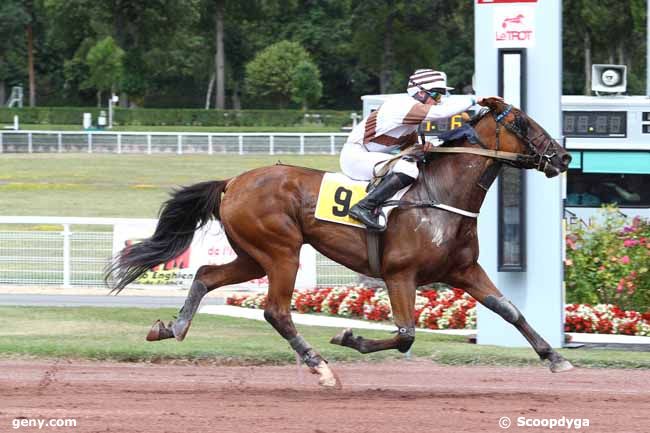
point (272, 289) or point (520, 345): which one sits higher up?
point (272, 289)

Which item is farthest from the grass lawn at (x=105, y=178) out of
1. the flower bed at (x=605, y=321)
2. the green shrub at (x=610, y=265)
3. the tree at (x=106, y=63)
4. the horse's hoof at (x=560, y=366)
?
the horse's hoof at (x=560, y=366)

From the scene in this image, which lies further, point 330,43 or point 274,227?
point 330,43

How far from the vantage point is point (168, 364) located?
9594 mm

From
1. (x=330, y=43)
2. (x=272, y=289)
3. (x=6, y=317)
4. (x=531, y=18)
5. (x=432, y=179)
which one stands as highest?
(x=330, y=43)

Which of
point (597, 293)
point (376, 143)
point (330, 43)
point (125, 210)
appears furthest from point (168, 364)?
point (330, 43)

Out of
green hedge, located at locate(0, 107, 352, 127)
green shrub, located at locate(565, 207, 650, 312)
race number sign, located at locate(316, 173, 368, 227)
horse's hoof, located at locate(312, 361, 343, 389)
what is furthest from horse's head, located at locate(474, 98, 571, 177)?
green hedge, located at locate(0, 107, 352, 127)

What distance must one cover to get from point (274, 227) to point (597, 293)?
5.83 meters

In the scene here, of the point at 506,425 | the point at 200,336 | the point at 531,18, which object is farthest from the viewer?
the point at 200,336

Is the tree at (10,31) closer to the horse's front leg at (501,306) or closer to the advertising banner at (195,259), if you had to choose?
the advertising banner at (195,259)

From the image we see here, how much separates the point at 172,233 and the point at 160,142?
34.1 metres

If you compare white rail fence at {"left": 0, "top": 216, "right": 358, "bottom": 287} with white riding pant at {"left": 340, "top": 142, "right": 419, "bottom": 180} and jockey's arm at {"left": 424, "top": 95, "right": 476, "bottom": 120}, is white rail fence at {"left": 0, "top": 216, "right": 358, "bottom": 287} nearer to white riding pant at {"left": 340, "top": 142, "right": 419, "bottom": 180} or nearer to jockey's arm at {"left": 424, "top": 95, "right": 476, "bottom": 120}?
white riding pant at {"left": 340, "top": 142, "right": 419, "bottom": 180}

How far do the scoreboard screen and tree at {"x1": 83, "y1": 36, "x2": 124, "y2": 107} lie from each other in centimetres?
4190

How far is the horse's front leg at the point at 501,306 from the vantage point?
27.4 feet

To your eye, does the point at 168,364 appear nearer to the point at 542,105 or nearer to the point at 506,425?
the point at 506,425
